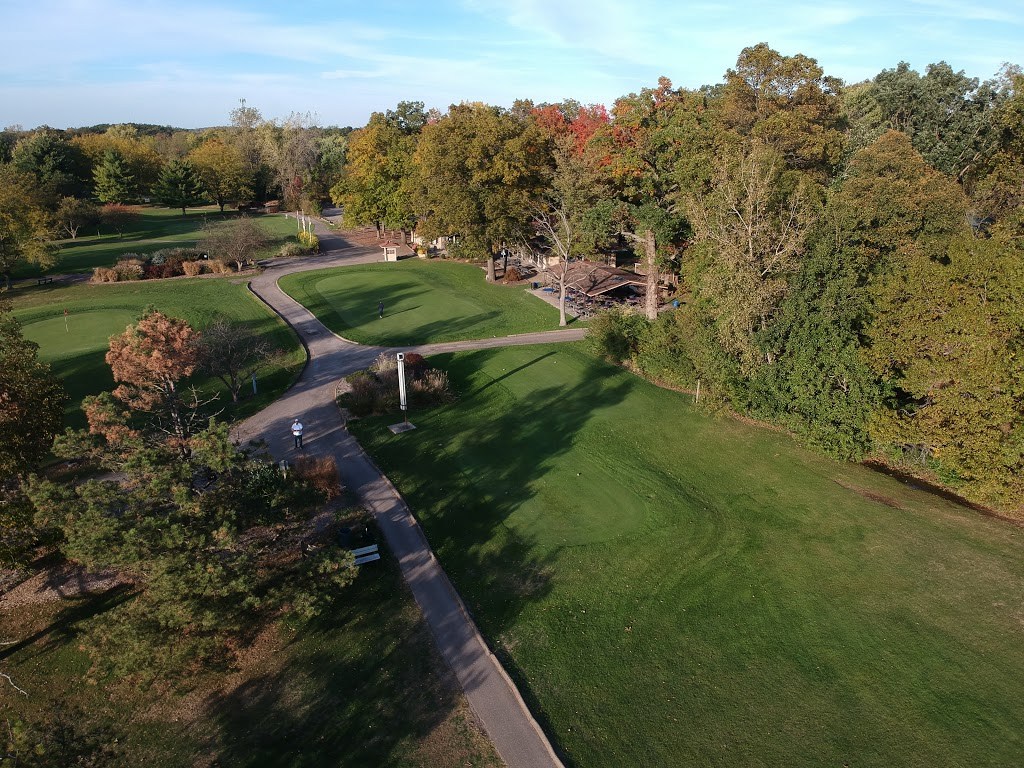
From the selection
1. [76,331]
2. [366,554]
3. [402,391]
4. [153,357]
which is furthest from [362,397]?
[76,331]

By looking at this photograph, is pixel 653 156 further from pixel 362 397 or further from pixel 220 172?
pixel 220 172

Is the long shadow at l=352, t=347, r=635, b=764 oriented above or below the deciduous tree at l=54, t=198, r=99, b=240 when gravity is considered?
below

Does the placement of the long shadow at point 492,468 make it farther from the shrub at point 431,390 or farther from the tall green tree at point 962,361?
the tall green tree at point 962,361

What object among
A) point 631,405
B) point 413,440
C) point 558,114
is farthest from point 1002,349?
point 558,114

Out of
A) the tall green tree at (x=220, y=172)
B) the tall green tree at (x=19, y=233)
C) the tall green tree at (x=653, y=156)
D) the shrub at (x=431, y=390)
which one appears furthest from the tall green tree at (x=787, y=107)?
the tall green tree at (x=220, y=172)

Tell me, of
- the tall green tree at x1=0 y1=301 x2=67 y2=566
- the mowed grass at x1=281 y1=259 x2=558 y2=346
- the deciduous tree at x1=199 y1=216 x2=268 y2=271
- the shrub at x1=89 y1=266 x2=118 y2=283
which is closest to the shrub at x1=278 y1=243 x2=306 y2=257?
the deciduous tree at x1=199 y1=216 x2=268 y2=271

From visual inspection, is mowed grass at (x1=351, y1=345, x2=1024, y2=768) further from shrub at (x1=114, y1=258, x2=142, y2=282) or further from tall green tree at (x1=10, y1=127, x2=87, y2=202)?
tall green tree at (x1=10, y1=127, x2=87, y2=202)
